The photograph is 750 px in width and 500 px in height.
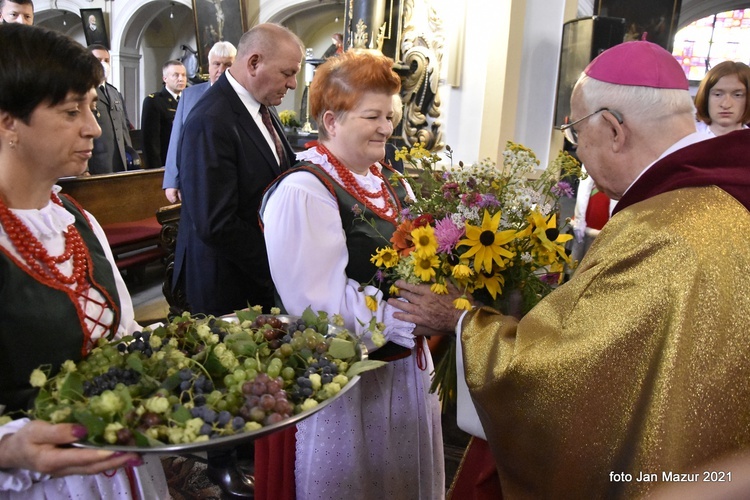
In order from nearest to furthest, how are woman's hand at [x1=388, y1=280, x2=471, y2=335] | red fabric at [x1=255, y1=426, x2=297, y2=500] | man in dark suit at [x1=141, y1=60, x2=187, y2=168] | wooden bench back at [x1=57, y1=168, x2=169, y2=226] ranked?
woman's hand at [x1=388, y1=280, x2=471, y2=335], red fabric at [x1=255, y1=426, x2=297, y2=500], wooden bench back at [x1=57, y1=168, x2=169, y2=226], man in dark suit at [x1=141, y1=60, x2=187, y2=168]

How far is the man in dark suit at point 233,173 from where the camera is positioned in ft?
9.16

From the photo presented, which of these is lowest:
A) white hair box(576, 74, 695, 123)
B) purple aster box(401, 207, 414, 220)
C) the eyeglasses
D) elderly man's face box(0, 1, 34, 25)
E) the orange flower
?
the orange flower

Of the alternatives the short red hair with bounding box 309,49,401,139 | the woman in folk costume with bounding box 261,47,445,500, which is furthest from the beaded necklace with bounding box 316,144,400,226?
the short red hair with bounding box 309,49,401,139

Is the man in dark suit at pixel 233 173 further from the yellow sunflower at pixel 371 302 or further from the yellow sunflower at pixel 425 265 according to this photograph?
the yellow sunflower at pixel 425 265

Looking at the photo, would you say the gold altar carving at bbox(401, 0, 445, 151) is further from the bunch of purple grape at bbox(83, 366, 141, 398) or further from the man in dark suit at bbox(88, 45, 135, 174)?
the bunch of purple grape at bbox(83, 366, 141, 398)

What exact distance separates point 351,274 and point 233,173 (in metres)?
1.12

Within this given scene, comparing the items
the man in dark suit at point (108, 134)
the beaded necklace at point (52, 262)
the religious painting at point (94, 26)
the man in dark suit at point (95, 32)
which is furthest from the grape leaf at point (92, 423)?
the man in dark suit at point (95, 32)

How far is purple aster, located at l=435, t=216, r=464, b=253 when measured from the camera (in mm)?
1619

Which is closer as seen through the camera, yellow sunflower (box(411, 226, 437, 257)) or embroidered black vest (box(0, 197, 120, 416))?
embroidered black vest (box(0, 197, 120, 416))

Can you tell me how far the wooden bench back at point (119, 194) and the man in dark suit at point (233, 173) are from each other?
2334 millimetres

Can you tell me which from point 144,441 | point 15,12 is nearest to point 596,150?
point 144,441

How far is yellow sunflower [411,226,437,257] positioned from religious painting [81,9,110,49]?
14.2 metres

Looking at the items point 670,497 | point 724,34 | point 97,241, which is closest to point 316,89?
point 97,241

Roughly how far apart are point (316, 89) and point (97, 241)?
83 centimetres
